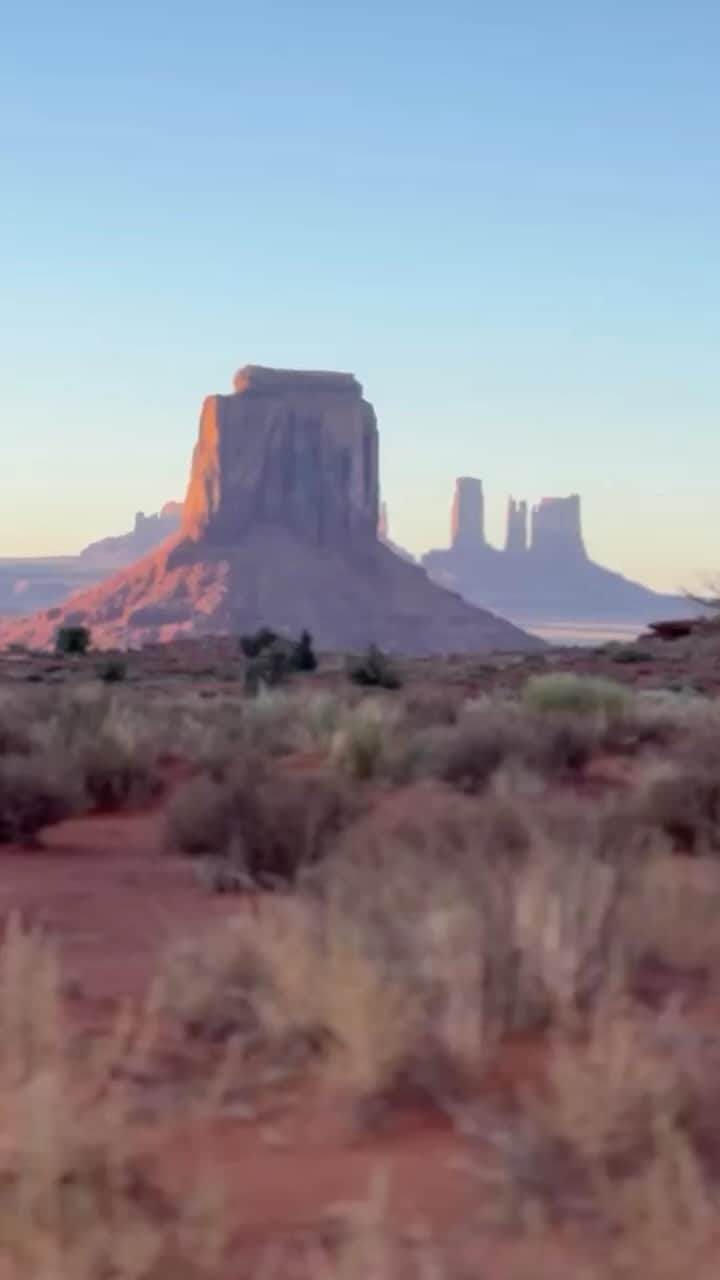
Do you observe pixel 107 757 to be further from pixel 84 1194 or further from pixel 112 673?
pixel 112 673

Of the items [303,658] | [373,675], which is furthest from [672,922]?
[303,658]

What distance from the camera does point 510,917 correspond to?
6.28m

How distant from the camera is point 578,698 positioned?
21.1 meters

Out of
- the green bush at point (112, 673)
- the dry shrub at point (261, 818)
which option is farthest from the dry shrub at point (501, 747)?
the green bush at point (112, 673)

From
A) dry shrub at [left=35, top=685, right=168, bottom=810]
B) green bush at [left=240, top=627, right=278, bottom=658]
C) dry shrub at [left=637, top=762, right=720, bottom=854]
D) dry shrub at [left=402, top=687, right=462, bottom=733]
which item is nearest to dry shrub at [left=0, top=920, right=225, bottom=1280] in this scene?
dry shrub at [left=637, top=762, right=720, bottom=854]

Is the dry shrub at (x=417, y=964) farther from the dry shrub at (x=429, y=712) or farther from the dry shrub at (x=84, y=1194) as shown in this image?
the dry shrub at (x=429, y=712)

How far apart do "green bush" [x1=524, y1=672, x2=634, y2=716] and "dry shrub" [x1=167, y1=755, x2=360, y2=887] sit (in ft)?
30.1

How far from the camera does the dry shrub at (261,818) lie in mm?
10102

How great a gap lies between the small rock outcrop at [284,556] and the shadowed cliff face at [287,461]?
9cm

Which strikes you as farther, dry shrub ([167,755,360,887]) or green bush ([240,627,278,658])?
green bush ([240,627,278,658])

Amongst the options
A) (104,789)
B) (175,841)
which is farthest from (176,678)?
(175,841)

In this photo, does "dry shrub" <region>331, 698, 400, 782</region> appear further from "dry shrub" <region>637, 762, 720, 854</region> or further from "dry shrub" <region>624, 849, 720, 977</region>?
"dry shrub" <region>624, 849, 720, 977</region>

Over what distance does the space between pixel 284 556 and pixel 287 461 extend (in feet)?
50.3

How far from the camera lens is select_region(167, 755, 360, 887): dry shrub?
1010 cm
